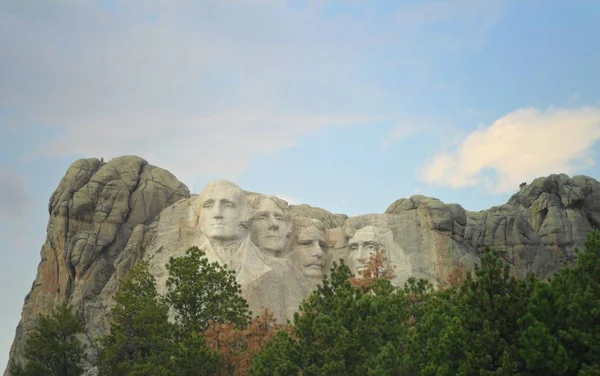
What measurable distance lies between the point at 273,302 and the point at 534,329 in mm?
19227

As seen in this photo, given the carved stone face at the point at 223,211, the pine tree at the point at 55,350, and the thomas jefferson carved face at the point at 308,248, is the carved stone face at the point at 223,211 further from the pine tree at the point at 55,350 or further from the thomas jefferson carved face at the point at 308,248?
the pine tree at the point at 55,350

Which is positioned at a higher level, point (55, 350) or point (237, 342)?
point (55, 350)

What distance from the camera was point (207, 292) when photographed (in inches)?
1423

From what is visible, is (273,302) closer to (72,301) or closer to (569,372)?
(72,301)

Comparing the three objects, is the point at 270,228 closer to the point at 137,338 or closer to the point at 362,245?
the point at 362,245

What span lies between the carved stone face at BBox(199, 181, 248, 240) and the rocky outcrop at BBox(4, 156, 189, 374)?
310 centimetres

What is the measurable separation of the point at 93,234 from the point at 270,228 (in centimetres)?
802

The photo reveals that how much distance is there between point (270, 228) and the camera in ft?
150

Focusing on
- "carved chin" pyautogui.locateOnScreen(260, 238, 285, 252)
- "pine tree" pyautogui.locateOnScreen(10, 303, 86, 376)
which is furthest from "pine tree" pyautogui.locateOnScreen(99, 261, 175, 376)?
"carved chin" pyautogui.locateOnScreen(260, 238, 285, 252)

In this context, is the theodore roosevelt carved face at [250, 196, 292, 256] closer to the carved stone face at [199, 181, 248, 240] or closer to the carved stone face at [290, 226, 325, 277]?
the carved stone face at [290, 226, 325, 277]

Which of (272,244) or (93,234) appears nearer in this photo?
(93,234)

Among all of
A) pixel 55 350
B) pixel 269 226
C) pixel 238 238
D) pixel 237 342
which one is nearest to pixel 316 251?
pixel 269 226

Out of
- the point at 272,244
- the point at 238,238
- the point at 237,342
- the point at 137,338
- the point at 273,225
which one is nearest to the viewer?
the point at 137,338

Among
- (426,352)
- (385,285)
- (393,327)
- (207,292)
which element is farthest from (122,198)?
(426,352)
